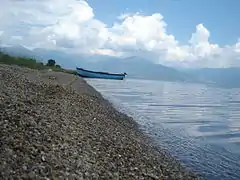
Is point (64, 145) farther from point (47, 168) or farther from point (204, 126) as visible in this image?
point (204, 126)

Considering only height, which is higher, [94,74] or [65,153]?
[94,74]

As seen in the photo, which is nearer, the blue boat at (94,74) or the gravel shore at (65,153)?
the gravel shore at (65,153)

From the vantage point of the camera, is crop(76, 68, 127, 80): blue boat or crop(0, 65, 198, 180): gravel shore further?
crop(76, 68, 127, 80): blue boat

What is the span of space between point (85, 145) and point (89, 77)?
117 meters

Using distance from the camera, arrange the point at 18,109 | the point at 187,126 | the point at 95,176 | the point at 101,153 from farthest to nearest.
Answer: the point at 187,126, the point at 18,109, the point at 101,153, the point at 95,176

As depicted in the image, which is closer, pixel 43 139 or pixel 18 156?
pixel 18 156

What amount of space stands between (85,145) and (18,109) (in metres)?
3.76

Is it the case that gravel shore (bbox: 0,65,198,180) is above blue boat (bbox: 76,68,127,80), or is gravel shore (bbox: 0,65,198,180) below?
below

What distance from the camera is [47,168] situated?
10.0 metres

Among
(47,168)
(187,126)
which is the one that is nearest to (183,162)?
(47,168)

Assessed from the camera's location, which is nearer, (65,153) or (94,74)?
(65,153)

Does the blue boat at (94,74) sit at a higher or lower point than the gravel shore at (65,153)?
higher

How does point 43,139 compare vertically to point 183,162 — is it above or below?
above

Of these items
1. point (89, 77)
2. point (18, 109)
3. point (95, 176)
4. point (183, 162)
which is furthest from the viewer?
point (89, 77)
